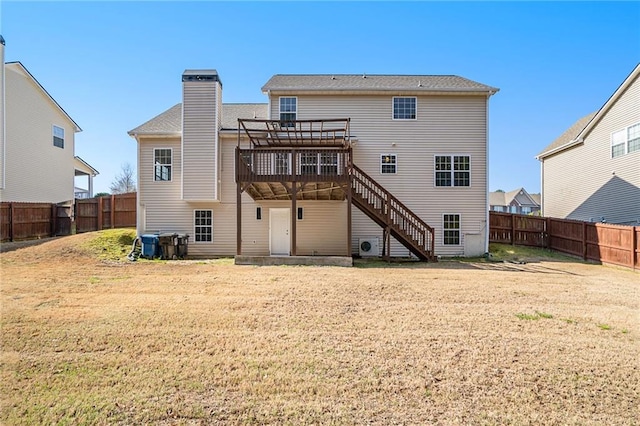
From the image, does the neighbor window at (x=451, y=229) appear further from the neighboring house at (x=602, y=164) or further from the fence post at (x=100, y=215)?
the fence post at (x=100, y=215)

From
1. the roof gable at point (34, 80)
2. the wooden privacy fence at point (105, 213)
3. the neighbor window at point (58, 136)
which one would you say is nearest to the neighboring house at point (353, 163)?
the wooden privacy fence at point (105, 213)

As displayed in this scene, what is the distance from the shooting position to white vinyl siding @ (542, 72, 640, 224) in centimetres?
1577

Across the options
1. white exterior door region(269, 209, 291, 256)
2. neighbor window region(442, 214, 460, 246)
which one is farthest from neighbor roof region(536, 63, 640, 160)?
white exterior door region(269, 209, 291, 256)

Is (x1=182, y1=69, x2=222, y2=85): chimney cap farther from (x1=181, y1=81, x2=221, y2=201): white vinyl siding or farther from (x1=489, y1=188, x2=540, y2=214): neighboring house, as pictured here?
(x1=489, y1=188, x2=540, y2=214): neighboring house

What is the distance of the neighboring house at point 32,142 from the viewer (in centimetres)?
1817

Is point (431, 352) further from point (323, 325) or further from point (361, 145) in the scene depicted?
point (361, 145)

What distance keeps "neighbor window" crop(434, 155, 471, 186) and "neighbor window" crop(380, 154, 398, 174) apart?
77.0 inches

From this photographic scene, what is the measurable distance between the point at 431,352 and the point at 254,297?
13.5 ft

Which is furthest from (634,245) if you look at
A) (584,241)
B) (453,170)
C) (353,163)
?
(353,163)

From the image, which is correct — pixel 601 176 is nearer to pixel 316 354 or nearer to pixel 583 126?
pixel 583 126

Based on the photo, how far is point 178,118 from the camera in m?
16.8

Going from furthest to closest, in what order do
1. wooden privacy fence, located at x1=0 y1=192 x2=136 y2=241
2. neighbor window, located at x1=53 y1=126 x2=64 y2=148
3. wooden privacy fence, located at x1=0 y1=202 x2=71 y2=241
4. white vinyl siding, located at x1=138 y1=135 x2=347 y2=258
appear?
neighbor window, located at x1=53 y1=126 x2=64 y2=148 → wooden privacy fence, located at x1=0 y1=192 x2=136 y2=241 → wooden privacy fence, located at x1=0 y1=202 x2=71 y2=241 → white vinyl siding, located at x1=138 y1=135 x2=347 y2=258

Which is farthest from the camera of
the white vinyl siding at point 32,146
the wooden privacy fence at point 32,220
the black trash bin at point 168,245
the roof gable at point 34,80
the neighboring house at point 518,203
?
the neighboring house at point 518,203

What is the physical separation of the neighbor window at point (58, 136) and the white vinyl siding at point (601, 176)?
31568mm
